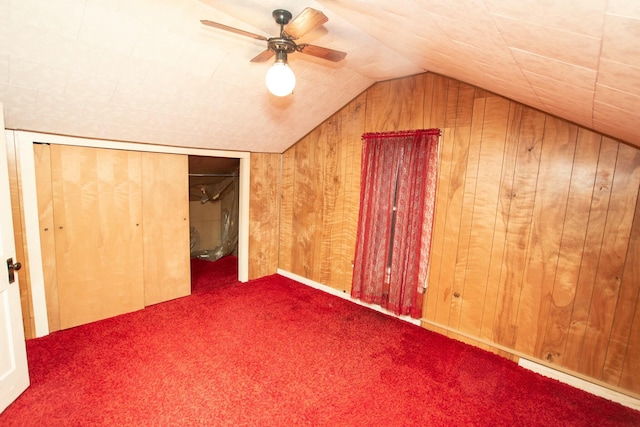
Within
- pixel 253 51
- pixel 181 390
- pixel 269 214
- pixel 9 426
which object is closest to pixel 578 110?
pixel 253 51

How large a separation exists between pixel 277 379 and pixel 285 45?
88.0 inches

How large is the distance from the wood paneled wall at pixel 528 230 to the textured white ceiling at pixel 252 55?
26 centimetres

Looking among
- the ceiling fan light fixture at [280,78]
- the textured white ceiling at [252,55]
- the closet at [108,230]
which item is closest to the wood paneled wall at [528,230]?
the textured white ceiling at [252,55]

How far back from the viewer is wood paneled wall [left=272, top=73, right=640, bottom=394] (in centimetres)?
208

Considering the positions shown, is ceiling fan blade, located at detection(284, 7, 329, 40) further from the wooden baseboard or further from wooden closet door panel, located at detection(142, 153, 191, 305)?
the wooden baseboard

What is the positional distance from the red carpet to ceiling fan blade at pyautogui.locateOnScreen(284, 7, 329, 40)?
2247mm

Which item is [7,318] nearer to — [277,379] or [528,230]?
[277,379]

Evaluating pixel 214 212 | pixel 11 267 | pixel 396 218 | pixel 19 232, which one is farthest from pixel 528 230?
pixel 214 212

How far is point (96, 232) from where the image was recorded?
2.80 m

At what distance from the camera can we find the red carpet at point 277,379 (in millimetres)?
1880

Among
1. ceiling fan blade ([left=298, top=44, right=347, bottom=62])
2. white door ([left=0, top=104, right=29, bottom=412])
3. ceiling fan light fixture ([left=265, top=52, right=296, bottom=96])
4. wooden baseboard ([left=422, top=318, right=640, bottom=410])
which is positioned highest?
ceiling fan blade ([left=298, top=44, right=347, bottom=62])

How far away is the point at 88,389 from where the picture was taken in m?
2.02

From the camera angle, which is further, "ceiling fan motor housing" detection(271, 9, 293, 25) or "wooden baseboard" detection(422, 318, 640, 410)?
"wooden baseboard" detection(422, 318, 640, 410)

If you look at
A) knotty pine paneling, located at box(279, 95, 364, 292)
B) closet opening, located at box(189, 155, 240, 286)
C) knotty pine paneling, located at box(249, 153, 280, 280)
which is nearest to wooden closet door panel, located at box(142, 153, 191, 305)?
knotty pine paneling, located at box(249, 153, 280, 280)
